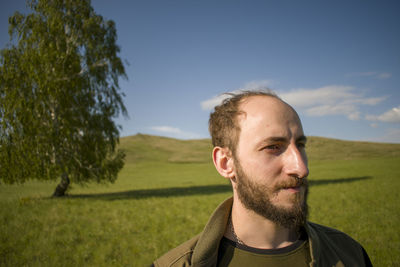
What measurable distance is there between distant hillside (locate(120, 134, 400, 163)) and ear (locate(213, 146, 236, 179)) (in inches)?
76.0

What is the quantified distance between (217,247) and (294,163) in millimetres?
836

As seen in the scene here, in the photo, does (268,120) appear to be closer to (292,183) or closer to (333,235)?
(292,183)

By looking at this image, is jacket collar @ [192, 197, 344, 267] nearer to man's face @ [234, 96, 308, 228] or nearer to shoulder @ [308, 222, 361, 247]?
shoulder @ [308, 222, 361, 247]

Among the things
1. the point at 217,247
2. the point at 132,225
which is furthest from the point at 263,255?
the point at 132,225

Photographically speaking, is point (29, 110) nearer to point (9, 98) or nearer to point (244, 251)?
point (9, 98)

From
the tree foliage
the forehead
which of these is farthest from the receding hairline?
the tree foliage

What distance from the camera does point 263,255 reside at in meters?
1.60

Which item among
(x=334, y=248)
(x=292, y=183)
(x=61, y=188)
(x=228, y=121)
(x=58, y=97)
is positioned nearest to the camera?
(x=292, y=183)

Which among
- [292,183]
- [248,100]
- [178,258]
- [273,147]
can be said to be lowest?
[178,258]

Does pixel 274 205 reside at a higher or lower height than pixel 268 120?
lower

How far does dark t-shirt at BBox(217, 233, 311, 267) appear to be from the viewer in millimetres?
1593

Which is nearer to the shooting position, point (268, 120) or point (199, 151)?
point (268, 120)

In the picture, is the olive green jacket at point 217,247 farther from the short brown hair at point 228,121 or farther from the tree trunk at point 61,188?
the tree trunk at point 61,188

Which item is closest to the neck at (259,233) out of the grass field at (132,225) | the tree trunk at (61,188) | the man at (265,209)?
the man at (265,209)
